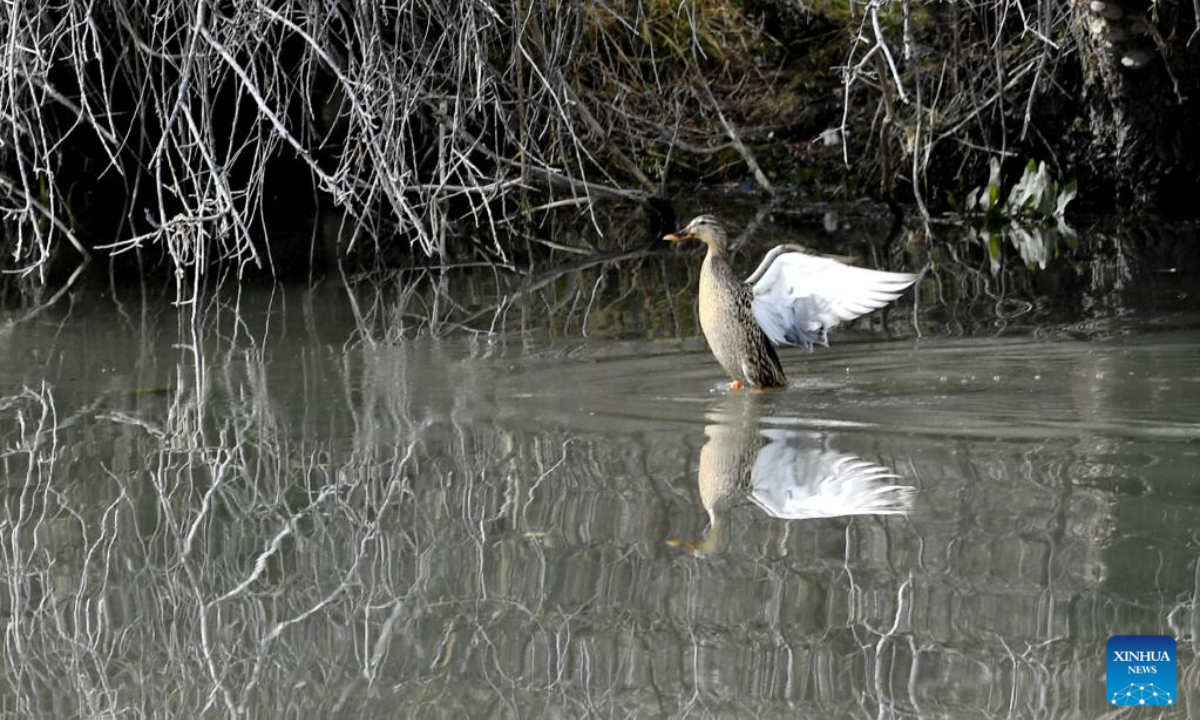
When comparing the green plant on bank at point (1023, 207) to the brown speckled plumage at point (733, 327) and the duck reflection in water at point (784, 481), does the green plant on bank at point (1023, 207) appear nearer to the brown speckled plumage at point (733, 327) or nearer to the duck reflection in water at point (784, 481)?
the brown speckled plumage at point (733, 327)

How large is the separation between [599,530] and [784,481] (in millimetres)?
701

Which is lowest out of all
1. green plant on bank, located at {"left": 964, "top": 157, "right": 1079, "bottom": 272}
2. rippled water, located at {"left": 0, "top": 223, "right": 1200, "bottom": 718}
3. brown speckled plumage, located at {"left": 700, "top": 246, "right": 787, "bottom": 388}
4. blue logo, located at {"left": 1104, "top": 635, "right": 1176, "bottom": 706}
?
blue logo, located at {"left": 1104, "top": 635, "right": 1176, "bottom": 706}

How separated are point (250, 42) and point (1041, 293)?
4.08 m

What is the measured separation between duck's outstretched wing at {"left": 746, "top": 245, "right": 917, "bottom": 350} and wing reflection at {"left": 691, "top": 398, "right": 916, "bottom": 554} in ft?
3.06

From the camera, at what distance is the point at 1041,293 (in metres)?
8.06

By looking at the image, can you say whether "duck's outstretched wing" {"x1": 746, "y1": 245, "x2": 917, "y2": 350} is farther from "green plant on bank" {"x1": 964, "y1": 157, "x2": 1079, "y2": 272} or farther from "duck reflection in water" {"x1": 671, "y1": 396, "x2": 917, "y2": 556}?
"green plant on bank" {"x1": 964, "y1": 157, "x2": 1079, "y2": 272}

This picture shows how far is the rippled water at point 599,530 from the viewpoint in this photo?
3.53 metres

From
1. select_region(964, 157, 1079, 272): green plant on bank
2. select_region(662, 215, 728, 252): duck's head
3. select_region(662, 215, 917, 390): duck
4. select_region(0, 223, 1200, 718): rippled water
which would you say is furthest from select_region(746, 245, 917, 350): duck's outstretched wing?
select_region(964, 157, 1079, 272): green plant on bank

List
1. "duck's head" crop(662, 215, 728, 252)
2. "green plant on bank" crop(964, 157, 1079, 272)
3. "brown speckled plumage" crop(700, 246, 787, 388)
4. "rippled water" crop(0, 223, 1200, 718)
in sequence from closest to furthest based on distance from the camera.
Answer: "rippled water" crop(0, 223, 1200, 718) < "brown speckled plumage" crop(700, 246, 787, 388) < "duck's head" crop(662, 215, 728, 252) < "green plant on bank" crop(964, 157, 1079, 272)

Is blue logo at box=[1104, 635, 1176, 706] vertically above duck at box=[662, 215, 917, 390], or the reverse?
duck at box=[662, 215, 917, 390]

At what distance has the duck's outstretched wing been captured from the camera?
20.7 ft

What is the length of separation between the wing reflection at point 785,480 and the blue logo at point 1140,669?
1028mm

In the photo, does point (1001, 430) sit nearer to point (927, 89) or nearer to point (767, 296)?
point (767, 296)

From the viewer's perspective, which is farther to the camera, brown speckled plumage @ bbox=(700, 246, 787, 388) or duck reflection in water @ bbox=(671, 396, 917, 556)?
brown speckled plumage @ bbox=(700, 246, 787, 388)
